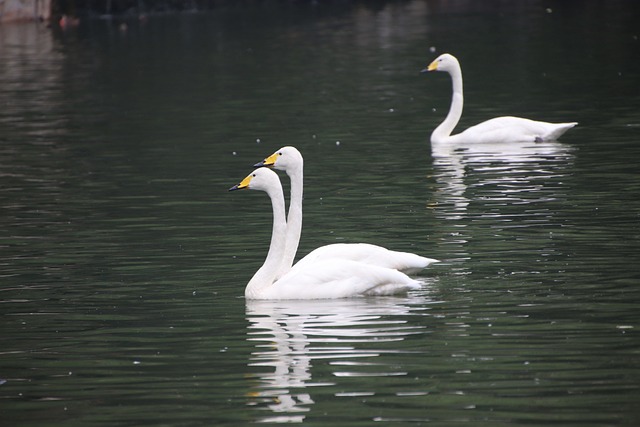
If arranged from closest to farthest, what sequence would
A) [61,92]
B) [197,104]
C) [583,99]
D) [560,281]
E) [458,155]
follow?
[560,281]
[458,155]
[583,99]
[197,104]
[61,92]

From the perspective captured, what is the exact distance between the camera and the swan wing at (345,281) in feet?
40.5

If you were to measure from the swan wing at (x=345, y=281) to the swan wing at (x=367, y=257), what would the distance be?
11.4 inches

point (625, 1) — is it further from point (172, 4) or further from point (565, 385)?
point (565, 385)

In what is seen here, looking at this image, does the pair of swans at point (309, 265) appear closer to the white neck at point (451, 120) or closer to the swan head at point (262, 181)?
the swan head at point (262, 181)

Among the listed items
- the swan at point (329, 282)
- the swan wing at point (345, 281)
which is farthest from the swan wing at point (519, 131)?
the swan wing at point (345, 281)

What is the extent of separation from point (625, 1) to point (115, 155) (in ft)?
163

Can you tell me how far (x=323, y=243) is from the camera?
15.2 metres

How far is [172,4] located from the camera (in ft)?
261

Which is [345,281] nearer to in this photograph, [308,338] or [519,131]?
[308,338]

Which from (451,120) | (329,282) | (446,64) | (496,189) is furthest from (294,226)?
(446,64)

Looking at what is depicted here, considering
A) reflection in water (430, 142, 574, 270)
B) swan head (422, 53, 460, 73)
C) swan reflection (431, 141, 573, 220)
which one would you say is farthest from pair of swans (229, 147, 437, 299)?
swan head (422, 53, 460, 73)

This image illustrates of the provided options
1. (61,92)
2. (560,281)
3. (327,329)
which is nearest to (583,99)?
(61,92)

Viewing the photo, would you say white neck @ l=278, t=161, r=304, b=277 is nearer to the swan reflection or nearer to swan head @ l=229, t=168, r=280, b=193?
swan head @ l=229, t=168, r=280, b=193

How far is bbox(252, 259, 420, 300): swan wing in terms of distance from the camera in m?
12.4
